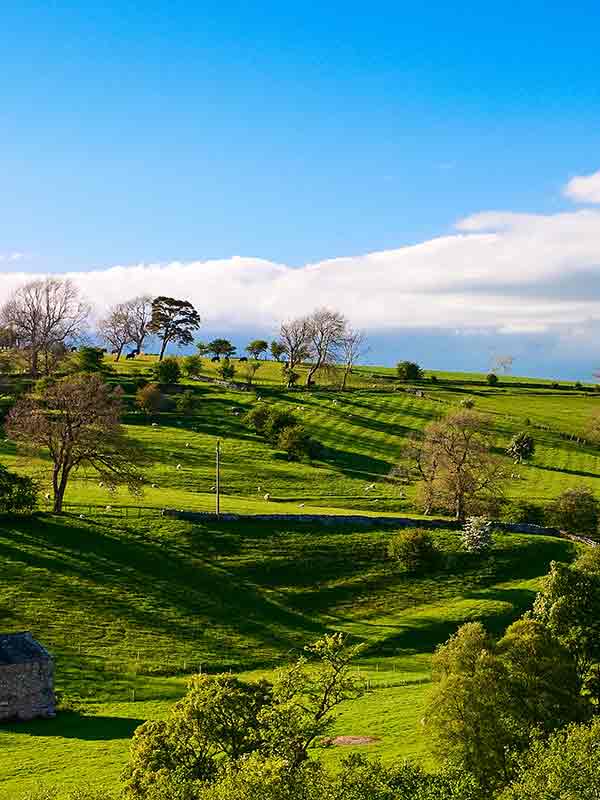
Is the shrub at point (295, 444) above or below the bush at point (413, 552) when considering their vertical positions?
above

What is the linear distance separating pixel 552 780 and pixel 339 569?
4384 cm

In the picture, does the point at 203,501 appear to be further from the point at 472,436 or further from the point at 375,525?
the point at 472,436

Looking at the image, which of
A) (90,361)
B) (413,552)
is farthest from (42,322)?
(413,552)

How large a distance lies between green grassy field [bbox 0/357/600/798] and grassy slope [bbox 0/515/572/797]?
0.46 feet

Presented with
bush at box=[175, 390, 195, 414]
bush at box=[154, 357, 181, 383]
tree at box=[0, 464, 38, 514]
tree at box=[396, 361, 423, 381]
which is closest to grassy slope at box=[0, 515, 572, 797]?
tree at box=[0, 464, 38, 514]

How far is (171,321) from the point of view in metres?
170

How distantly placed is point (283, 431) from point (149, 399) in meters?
23.4

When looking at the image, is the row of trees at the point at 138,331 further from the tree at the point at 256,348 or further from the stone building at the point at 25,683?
the stone building at the point at 25,683

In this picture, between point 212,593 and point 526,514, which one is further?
point 526,514

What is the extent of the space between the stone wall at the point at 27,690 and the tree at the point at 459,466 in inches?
1948

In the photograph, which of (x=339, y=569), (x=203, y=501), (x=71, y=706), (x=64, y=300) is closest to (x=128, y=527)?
(x=203, y=501)

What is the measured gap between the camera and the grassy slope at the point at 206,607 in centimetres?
4421

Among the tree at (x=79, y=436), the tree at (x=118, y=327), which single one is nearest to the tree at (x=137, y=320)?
the tree at (x=118, y=327)

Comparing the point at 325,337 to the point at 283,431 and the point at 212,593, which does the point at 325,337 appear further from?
the point at 212,593
